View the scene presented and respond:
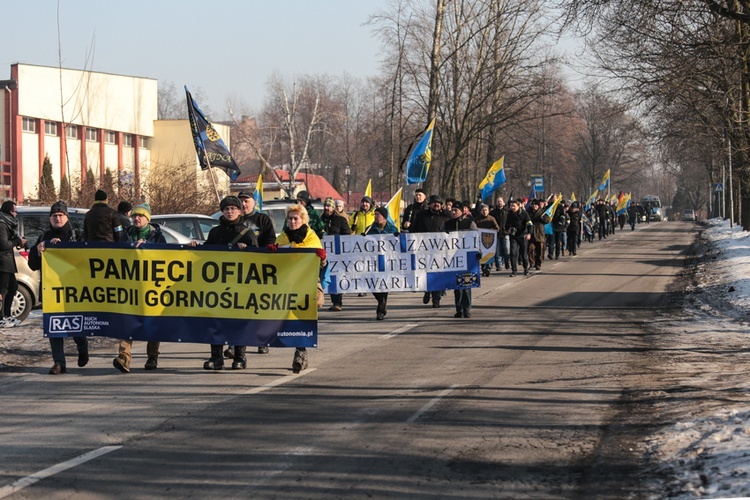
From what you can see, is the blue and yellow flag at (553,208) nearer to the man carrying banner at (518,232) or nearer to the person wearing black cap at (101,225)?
the man carrying banner at (518,232)

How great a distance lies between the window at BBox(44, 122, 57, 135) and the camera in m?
47.8

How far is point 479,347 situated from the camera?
13.3 meters

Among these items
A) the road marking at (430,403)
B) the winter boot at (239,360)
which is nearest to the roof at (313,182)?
the winter boot at (239,360)

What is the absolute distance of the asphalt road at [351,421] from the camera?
6.67 metres

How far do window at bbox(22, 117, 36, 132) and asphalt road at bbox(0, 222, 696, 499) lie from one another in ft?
114

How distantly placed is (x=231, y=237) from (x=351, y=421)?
398cm

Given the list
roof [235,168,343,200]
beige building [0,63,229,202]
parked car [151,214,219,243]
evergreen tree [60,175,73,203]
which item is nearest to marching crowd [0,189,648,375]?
parked car [151,214,219,243]

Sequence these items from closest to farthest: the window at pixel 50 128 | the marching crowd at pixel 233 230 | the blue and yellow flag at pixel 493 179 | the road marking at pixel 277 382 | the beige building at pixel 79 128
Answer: the road marking at pixel 277 382
the marching crowd at pixel 233 230
the blue and yellow flag at pixel 493 179
the beige building at pixel 79 128
the window at pixel 50 128

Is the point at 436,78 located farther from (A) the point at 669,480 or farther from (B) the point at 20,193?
(A) the point at 669,480

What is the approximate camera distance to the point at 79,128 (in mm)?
49844

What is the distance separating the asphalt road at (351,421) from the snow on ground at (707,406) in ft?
1.03

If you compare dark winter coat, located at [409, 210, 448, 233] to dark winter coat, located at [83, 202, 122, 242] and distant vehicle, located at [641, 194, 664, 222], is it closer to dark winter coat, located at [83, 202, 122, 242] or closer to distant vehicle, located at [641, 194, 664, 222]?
dark winter coat, located at [83, 202, 122, 242]

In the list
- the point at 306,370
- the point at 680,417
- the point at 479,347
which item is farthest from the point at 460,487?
the point at 479,347

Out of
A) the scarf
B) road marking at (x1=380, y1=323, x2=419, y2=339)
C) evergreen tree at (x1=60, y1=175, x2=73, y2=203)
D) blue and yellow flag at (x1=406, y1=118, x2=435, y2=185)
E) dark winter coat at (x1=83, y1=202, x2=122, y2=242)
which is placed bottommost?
road marking at (x1=380, y1=323, x2=419, y2=339)
